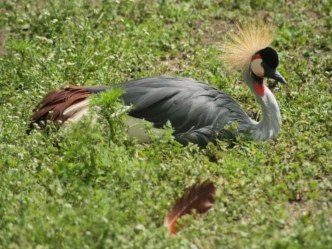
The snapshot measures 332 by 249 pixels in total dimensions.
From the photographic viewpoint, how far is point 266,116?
6098 millimetres

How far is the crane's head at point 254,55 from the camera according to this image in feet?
20.5

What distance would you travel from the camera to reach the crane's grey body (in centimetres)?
586

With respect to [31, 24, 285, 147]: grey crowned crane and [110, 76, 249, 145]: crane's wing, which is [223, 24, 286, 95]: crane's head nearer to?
[31, 24, 285, 147]: grey crowned crane

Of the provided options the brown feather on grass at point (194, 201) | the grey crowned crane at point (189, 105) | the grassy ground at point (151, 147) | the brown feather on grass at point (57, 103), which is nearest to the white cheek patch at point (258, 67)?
the grey crowned crane at point (189, 105)

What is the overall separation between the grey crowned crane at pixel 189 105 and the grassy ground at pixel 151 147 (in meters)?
0.16

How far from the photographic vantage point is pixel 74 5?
7.86 m

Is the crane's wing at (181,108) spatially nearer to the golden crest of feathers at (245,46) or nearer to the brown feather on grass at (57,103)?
the brown feather on grass at (57,103)

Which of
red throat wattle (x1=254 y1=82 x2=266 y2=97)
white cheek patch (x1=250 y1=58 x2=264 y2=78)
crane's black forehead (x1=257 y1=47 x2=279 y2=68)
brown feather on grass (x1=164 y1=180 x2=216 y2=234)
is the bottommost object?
brown feather on grass (x1=164 y1=180 x2=216 y2=234)

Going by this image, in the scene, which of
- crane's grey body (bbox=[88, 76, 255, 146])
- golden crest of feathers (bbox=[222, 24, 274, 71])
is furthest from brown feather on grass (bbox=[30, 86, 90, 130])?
golden crest of feathers (bbox=[222, 24, 274, 71])

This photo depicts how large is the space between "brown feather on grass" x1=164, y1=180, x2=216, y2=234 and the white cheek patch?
158 centimetres

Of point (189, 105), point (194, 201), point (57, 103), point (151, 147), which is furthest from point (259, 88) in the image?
point (194, 201)

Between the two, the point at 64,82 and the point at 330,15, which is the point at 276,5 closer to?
the point at 330,15

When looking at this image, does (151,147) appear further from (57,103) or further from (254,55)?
(254,55)

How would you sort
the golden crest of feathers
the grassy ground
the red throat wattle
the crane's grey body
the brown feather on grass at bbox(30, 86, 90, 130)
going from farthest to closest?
the golden crest of feathers, the red throat wattle, the brown feather on grass at bbox(30, 86, 90, 130), the crane's grey body, the grassy ground
